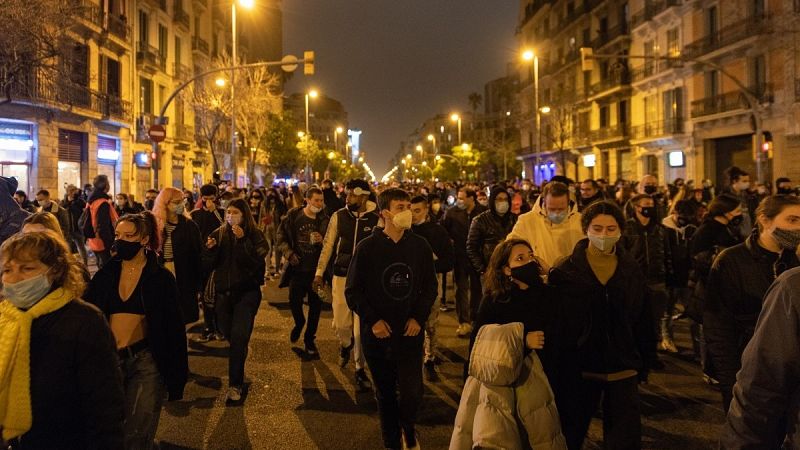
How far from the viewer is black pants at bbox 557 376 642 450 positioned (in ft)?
13.0

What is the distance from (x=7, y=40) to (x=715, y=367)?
14441mm

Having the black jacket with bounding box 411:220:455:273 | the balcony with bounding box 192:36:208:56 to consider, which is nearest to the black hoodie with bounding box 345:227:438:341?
the black jacket with bounding box 411:220:455:273

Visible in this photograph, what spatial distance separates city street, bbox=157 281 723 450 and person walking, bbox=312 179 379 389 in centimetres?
43

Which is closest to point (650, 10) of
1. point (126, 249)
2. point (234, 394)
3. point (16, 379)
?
point (234, 394)

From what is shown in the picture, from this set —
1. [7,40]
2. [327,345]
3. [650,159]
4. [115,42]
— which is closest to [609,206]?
[327,345]

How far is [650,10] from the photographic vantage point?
39.3 metres

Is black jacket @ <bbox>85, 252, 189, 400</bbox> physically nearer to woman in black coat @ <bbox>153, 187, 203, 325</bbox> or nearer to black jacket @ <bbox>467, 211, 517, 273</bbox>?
woman in black coat @ <bbox>153, 187, 203, 325</bbox>

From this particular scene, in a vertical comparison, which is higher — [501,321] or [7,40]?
[7,40]

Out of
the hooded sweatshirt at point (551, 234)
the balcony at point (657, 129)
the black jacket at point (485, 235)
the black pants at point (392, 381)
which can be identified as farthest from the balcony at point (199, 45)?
the black pants at point (392, 381)

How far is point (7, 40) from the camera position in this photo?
13.6m

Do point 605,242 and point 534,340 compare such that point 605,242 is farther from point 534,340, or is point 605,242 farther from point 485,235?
point 485,235

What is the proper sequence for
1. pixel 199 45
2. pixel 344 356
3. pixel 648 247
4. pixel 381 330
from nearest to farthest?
pixel 381 330
pixel 344 356
pixel 648 247
pixel 199 45

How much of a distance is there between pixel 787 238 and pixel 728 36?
105 ft

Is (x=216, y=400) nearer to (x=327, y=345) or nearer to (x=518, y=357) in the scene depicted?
(x=327, y=345)
